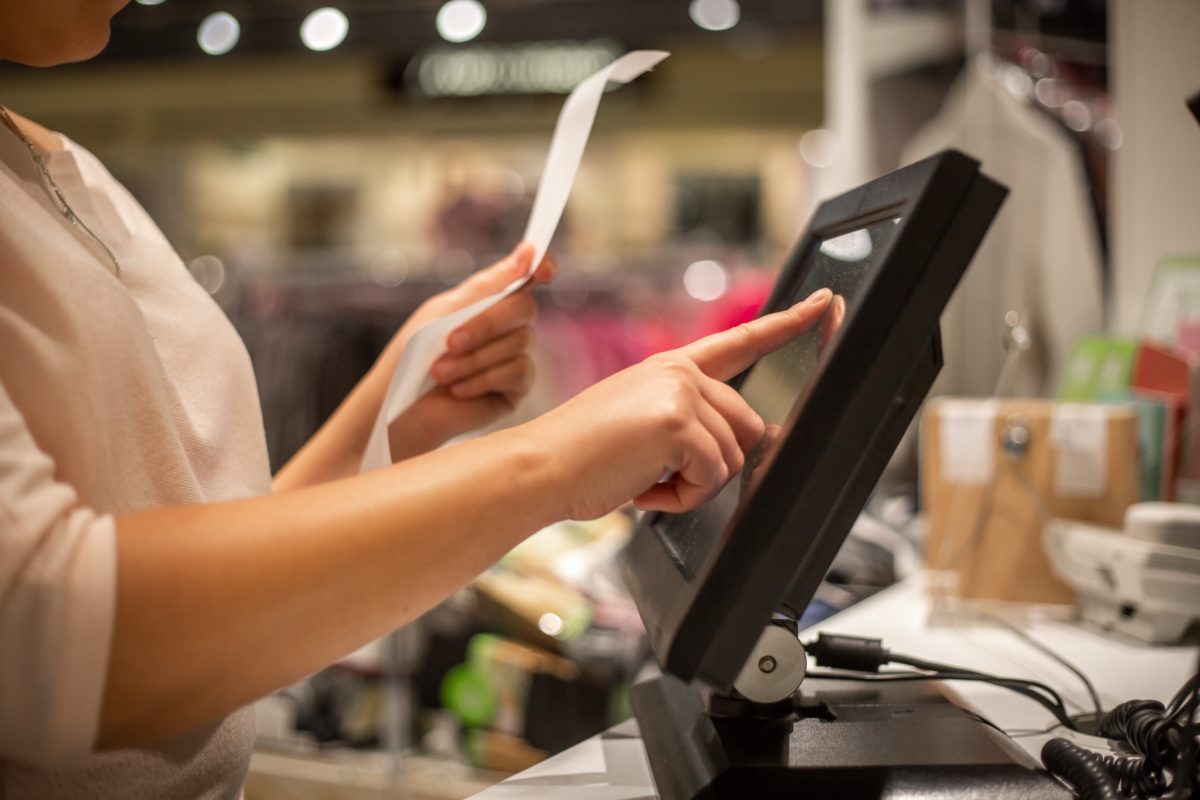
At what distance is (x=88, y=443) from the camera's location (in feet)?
1.93

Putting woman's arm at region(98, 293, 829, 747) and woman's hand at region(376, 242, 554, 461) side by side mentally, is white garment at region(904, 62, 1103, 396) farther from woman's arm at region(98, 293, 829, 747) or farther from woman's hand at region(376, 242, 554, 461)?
woman's arm at region(98, 293, 829, 747)

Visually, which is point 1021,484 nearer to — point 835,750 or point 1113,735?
point 1113,735

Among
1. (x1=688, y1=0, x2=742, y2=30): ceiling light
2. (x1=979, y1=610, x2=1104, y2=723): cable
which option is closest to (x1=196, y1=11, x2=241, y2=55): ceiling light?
(x1=688, y1=0, x2=742, y2=30): ceiling light

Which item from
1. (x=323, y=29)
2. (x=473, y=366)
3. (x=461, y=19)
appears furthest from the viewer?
(x=323, y=29)

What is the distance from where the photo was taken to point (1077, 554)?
1318 mm

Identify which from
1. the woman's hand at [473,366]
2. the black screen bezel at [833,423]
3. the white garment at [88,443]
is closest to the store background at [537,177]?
the woman's hand at [473,366]

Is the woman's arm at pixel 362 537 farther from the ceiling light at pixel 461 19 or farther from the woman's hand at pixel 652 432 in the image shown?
the ceiling light at pixel 461 19

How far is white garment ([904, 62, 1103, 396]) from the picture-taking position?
221 centimetres

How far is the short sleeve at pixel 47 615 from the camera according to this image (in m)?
0.47

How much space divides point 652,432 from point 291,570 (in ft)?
0.70

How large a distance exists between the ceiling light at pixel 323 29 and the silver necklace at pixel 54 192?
3484 mm

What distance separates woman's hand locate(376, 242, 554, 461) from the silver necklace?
1.02 feet

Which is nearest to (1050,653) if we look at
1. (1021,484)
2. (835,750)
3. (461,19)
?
(1021,484)

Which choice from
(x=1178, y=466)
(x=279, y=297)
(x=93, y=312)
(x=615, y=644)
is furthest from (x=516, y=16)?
(x=93, y=312)
